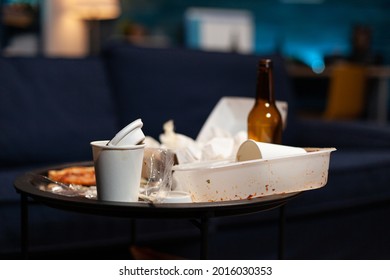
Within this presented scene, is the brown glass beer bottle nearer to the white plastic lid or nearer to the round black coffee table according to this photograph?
the round black coffee table

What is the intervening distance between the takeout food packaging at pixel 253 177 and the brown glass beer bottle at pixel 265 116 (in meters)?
0.21

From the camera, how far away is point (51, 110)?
7.12 feet

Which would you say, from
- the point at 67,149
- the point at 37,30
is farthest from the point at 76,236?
the point at 37,30

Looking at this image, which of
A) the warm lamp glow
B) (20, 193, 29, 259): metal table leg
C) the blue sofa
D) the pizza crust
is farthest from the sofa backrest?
the warm lamp glow

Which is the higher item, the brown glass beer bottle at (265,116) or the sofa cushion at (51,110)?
the brown glass beer bottle at (265,116)

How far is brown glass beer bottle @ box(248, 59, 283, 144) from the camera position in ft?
4.32

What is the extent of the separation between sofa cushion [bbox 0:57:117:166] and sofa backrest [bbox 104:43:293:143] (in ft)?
0.27

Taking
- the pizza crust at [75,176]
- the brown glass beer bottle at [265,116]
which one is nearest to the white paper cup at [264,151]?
the brown glass beer bottle at [265,116]

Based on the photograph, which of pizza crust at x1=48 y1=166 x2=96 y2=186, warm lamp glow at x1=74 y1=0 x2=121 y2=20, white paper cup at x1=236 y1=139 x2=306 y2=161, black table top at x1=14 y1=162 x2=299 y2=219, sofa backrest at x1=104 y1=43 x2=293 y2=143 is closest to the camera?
black table top at x1=14 y1=162 x2=299 y2=219

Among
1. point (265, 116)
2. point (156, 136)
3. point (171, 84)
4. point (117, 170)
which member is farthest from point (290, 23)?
point (117, 170)

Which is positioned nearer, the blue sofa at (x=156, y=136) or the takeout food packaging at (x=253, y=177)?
the takeout food packaging at (x=253, y=177)

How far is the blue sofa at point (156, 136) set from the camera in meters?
1.78

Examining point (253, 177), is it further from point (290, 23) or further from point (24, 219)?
point (290, 23)

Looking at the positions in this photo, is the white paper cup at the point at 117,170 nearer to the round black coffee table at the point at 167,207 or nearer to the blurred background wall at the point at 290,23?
the round black coffee table at the point at 167,207
